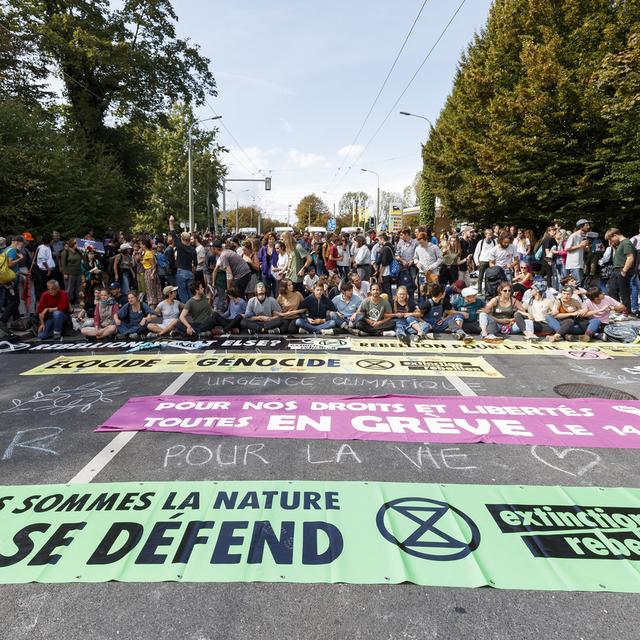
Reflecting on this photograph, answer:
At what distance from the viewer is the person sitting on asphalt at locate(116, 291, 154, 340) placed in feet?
30.9

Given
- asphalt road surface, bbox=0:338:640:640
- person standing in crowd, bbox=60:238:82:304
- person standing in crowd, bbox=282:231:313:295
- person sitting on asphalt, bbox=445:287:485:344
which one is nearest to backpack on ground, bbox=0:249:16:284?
person standing in crowd, bbox=60:238:82:304

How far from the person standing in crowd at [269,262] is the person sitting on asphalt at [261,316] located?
196 centimetres

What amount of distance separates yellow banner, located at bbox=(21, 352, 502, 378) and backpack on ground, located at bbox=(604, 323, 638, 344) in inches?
122

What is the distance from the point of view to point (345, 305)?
1042cm

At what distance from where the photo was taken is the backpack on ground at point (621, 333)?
879cm

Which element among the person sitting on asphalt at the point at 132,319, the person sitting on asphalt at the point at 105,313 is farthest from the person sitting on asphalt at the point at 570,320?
the person sitting on asphalt at the point at 105,313

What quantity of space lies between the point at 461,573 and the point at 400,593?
37cm

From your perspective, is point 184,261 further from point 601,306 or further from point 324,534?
point 324,534

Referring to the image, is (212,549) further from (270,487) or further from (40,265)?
(40,265)

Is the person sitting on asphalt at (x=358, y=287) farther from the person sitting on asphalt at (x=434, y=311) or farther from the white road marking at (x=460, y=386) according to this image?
the white road marking at (x=460, y=386)

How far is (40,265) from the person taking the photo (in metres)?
11.3

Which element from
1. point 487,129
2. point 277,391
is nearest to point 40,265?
point 277,391

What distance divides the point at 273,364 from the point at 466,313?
180 inches

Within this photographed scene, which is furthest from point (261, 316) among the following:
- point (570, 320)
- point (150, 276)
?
point (570, 320)
